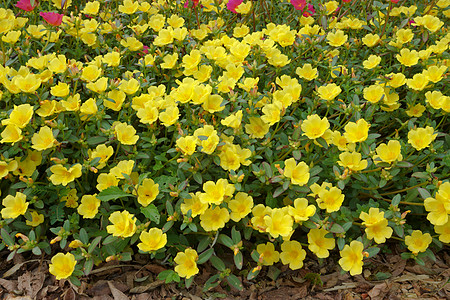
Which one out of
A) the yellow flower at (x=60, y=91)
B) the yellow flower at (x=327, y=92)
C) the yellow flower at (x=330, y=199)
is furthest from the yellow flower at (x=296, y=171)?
the yellow flower at (x=60, y=91)

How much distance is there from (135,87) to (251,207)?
40.8 inches

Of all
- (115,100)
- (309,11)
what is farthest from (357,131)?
(309,11)

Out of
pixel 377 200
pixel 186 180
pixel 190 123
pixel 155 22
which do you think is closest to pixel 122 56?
pixel 155 22

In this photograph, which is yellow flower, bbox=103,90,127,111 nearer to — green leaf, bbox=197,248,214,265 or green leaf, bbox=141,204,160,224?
green leaf, bbox=141,204,160,224

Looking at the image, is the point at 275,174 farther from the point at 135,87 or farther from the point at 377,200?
the point at 135,87

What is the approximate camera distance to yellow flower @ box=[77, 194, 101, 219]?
2.23 m

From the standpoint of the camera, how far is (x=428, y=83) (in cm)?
268

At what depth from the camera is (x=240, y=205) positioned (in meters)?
2.18

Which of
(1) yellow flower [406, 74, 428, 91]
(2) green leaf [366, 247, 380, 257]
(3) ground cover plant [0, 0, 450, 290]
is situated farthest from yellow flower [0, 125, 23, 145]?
(1) yellow flower [406, 74, 428, 91]

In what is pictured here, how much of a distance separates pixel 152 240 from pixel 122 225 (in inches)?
Answer: 6.8

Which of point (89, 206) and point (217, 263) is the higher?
point (89, 206)

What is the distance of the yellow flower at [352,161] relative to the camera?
7.19ft

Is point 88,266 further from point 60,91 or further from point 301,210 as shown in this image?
point 301,210

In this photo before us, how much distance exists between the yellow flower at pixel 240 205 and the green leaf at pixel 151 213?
0.39 meters
